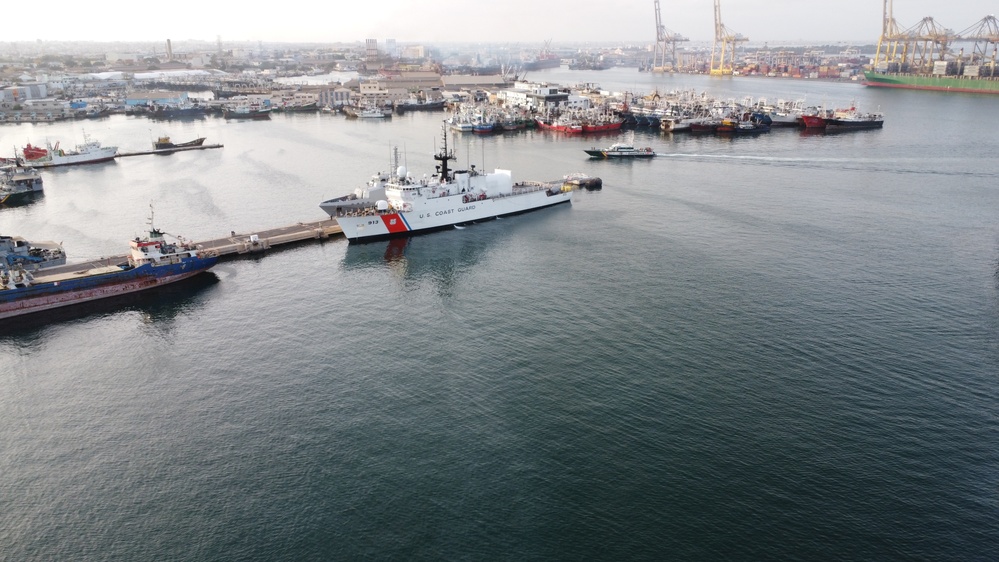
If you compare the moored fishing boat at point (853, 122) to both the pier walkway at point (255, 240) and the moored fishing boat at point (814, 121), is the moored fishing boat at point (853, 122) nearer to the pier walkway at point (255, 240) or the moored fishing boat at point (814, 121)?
the moored fishing boat at point (814, 121)

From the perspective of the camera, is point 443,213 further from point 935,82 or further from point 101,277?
point 935,82

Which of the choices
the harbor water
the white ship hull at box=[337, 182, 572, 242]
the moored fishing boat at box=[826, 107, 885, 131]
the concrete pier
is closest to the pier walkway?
the concrete pier

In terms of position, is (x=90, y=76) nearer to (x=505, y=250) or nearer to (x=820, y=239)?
(x=505, y=250)

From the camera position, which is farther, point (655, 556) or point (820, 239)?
point (820, 239)

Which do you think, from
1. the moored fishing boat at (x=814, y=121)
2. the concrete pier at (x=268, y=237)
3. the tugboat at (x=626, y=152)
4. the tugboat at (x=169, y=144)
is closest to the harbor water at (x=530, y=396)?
the concrete pier at (x=268, y=237)

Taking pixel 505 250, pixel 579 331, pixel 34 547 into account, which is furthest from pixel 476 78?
pixel 34 547

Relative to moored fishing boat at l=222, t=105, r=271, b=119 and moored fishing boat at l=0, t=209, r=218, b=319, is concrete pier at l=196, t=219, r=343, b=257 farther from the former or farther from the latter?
moored fishing boat at l=222, t=105, r=271, b=119
